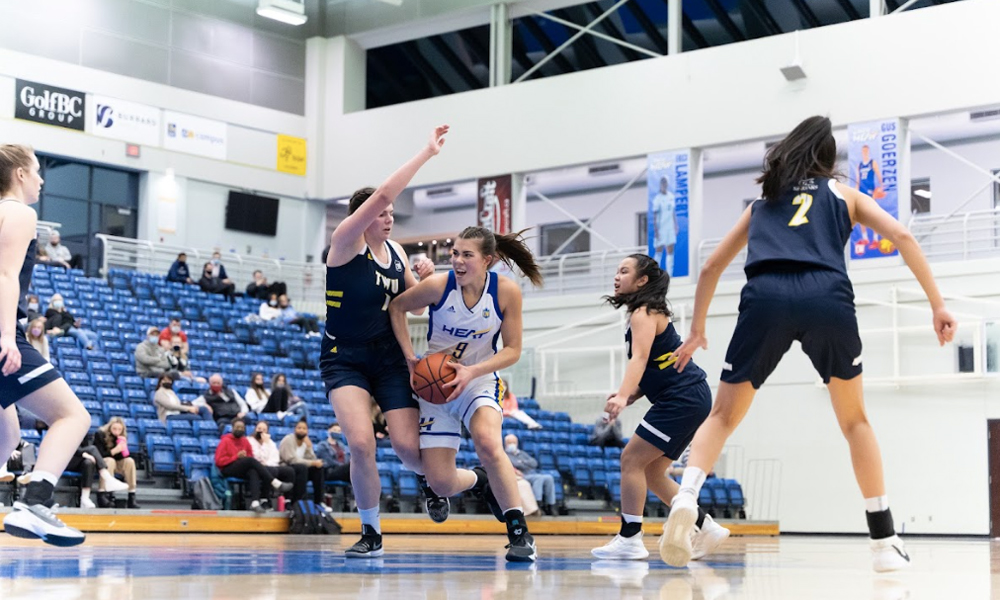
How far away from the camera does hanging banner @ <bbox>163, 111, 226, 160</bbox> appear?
83.9 ft

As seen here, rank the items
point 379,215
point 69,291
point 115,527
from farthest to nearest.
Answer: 1. point 69,291
2. point 115,527
3. point 379,215

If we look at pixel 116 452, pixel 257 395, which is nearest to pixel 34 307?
pixel 257 395

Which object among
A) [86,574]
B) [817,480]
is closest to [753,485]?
[817,480]

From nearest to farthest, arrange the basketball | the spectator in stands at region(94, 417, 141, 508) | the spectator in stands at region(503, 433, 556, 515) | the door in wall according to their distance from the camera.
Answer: the basketball
the spectator in stands at region(94, 417, 141, 508)
the spectator in stands at region(503, 433, 556, 515)
the door in wall

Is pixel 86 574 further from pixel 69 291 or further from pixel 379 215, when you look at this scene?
pixel 69 291

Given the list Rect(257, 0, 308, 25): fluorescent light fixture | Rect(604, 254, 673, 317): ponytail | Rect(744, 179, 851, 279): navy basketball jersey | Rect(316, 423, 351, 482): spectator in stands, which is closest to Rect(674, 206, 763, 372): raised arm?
Rect(744, 179, 851, 279): navy basketball jersey

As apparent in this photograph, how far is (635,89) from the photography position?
23.4 meters

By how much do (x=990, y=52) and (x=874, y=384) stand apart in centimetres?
554

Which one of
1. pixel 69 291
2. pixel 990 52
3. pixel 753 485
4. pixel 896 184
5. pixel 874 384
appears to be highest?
pixel 990 52

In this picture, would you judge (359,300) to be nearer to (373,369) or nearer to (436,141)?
(373,369)

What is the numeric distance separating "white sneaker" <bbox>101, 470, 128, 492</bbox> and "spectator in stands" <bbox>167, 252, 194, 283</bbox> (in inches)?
404

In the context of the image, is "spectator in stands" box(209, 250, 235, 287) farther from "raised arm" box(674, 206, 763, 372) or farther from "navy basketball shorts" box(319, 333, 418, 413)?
"raised arm" box(674, 206, 763, 372)

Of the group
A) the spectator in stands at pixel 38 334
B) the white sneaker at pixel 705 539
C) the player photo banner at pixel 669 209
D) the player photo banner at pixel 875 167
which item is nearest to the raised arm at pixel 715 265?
the white sneaker at pixel 705 539

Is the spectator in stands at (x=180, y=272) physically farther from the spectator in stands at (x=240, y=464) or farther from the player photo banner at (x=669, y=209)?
the spectator in stands at (x=240, y=464)
